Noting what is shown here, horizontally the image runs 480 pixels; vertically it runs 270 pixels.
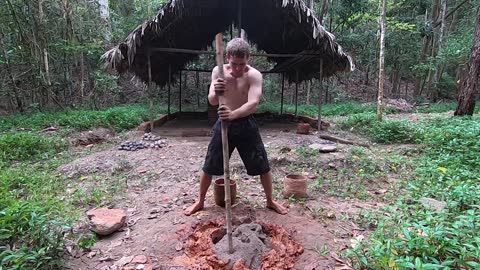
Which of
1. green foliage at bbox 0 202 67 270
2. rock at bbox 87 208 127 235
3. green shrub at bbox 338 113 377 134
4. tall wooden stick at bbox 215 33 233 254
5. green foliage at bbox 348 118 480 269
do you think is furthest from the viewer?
green shrub at bbox 338 113 377 134

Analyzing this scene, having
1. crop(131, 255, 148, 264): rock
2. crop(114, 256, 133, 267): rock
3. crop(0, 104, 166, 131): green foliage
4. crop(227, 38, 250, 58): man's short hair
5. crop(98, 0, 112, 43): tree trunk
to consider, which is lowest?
crop(114, 256, 133, 267): rock

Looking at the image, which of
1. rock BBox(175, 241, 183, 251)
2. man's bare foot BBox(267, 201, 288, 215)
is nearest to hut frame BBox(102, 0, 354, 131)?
man's bare foot BBox(267, 201, 288, 215)

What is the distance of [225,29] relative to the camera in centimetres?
913

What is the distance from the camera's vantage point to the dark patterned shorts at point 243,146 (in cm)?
272

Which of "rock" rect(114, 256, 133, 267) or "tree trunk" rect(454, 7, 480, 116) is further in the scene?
"tree trunk" rect(454, 7, 480, 116)

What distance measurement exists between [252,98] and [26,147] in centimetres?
450

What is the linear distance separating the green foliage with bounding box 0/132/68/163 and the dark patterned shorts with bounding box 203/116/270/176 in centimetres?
373

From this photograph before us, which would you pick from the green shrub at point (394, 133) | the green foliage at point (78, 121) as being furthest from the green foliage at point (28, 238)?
the green shrub at point (394, 133)

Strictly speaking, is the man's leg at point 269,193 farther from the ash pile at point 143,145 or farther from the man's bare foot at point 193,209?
the ash pile at point 143,145

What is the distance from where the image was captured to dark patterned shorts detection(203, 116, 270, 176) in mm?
2719

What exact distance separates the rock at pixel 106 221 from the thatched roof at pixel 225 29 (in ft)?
13.8

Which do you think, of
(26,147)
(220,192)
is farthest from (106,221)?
(26,147)

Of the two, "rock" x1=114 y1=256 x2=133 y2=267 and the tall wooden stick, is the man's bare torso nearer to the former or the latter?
the tall wooden stick

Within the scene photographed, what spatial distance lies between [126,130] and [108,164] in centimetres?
345
